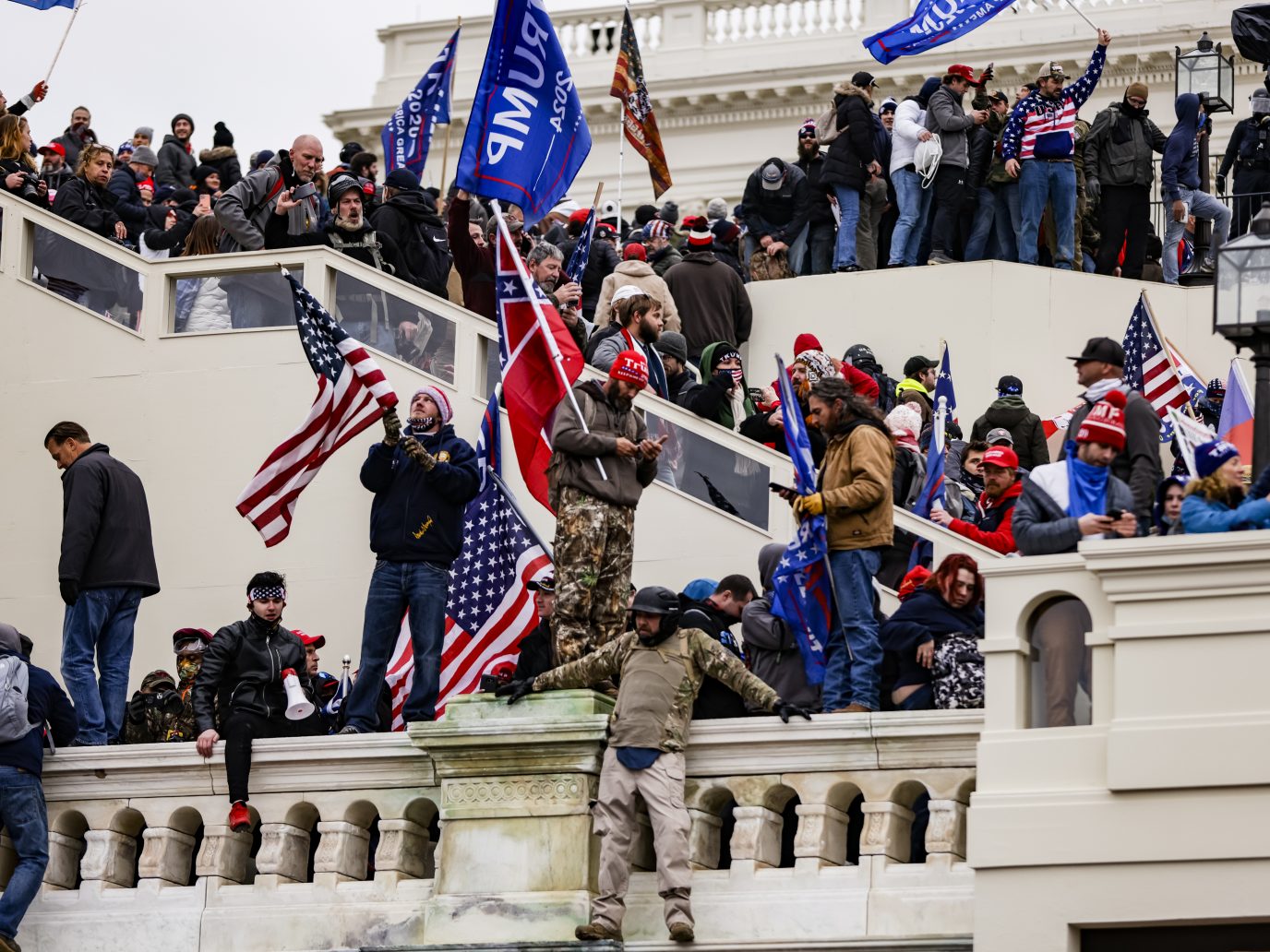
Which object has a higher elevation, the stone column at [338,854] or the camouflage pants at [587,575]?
the camouflage pants at [587,575]

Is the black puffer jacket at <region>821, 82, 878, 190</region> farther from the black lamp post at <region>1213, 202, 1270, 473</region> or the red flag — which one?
the black lamp post at <region>1213, 202, 1270, 473</region>

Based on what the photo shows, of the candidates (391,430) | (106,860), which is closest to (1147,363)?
(391,430)

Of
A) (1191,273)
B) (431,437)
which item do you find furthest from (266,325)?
(1191,273)

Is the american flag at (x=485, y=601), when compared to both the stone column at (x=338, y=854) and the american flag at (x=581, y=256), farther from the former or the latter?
the american flag at (x=581, y=256)

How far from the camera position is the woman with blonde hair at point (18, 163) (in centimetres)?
2141

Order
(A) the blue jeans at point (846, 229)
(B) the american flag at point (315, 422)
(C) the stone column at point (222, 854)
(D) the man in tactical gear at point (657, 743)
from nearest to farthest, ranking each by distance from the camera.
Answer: (D) the man in tactical gear at point (657, 743) → (C) the stone column at point (222, 854) → (B) the american flag at point (315, 422) → (A) the blue jeans at point (846, 229)

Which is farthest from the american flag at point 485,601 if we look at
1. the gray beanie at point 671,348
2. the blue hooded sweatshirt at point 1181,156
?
the blue hooded sweatshirt at point 1181,156

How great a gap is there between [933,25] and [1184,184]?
2.68 m

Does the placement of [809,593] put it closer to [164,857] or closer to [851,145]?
[164,857]

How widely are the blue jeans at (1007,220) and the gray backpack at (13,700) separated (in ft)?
36.4

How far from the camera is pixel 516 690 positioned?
13719 mm

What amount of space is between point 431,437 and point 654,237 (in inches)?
352

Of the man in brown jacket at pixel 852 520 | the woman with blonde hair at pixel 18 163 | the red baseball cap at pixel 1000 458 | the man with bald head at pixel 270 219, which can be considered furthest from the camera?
the woman with blonde hair at pixel 18 163

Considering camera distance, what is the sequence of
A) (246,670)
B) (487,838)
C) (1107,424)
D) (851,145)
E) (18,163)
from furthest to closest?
(851,145), (18,163), (246,670), (487,838), (1107,424)
